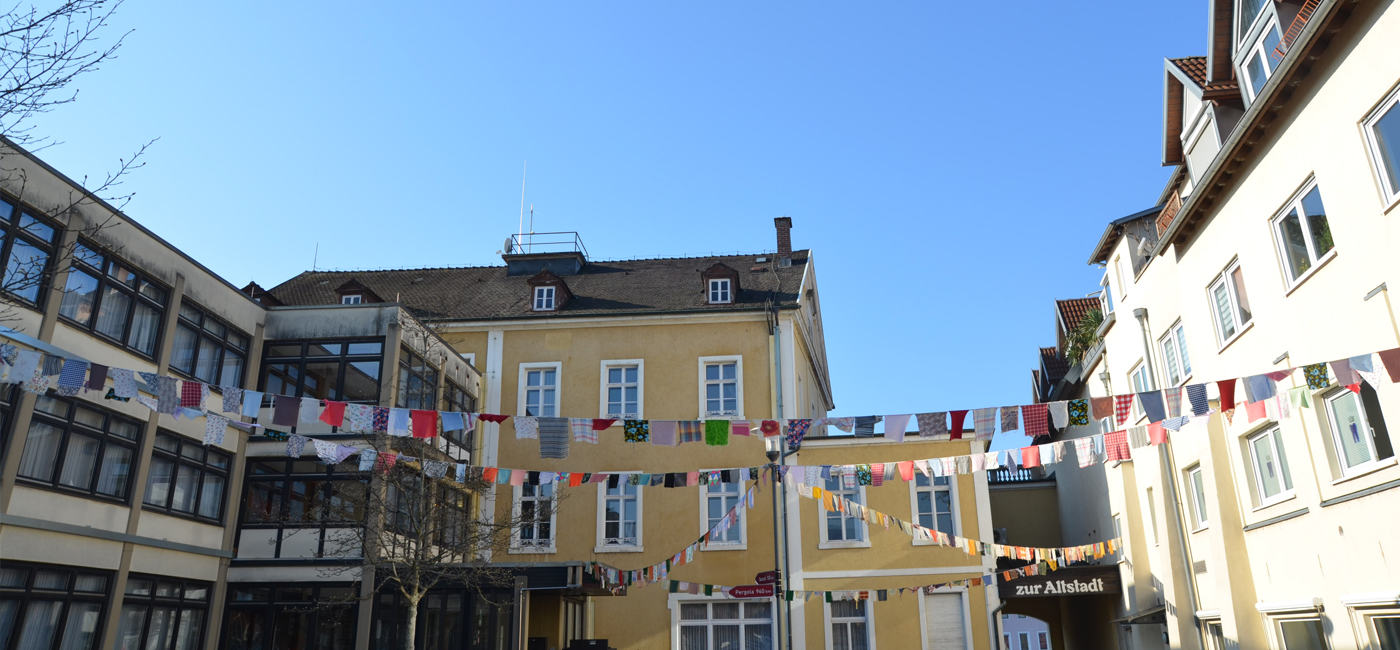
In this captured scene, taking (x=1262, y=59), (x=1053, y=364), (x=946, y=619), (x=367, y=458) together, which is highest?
(x=1262, y=59)

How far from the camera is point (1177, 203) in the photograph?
695 inches

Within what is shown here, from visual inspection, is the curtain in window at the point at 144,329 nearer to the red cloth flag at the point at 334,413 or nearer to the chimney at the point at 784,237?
the red cloth flag at the point at 334,413

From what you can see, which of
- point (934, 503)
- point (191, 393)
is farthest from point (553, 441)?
point (934, 503)

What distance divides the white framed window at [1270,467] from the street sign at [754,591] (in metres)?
8.37

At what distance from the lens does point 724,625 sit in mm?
22547

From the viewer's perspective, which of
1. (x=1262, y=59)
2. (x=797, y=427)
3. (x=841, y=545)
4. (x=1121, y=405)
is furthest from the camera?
(x=841, y=545)

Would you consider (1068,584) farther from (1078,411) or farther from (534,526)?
(534,526)

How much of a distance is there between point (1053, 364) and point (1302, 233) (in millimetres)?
17728

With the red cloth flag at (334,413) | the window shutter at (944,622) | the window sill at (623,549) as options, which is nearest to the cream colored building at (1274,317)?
the window shutter at (944,622)

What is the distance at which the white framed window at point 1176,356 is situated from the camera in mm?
17609

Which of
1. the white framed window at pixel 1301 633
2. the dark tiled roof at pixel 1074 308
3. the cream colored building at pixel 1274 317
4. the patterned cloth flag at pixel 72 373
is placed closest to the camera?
the cream colored building at pixel 1274 317

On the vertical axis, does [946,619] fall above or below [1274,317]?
below

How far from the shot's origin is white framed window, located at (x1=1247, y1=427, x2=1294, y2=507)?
14.0m

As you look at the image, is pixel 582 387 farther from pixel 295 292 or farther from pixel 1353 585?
pixel 1353 585
